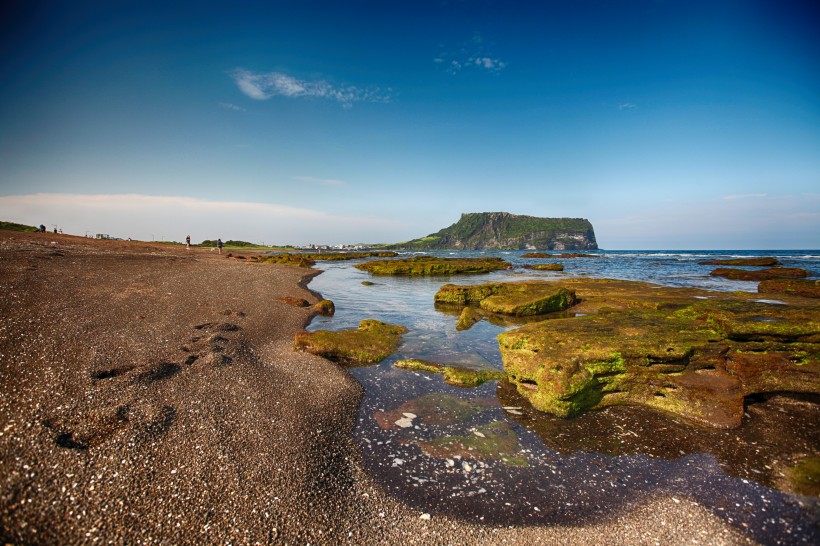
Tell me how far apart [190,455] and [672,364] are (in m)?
14.3

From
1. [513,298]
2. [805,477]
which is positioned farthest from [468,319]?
[805,477]

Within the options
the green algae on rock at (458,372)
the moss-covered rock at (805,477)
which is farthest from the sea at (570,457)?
the green algae on rock at (458,372)

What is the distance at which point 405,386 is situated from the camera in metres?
12.1

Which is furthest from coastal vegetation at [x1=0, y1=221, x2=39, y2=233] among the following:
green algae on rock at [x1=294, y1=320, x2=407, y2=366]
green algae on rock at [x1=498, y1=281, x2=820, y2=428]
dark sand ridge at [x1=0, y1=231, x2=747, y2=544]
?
green algae on rock at [x1=498, y1=281, x2=820, y2=428]

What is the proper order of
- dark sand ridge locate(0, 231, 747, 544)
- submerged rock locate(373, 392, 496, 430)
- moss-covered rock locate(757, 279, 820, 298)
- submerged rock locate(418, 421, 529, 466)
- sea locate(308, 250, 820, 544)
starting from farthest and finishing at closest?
moss-covered rock locate(757, 279, 820, 298) → submerged rock locate(373, 392, 496, 430) → submerged rock locate(418, 421, 529, 466) → sea locate(308, 250, 820, 544) → dark sand ridge locate(0, 231, 747, 544)

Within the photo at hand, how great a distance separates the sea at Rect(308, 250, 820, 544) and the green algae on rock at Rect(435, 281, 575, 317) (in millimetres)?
12890

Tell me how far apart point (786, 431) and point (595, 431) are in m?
5.07

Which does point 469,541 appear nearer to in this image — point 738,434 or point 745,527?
point 745,527

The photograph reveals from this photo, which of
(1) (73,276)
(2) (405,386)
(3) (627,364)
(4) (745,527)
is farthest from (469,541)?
(1) (73,276)

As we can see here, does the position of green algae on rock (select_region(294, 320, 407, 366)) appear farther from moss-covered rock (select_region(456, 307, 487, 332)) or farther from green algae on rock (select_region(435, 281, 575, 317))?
green algae on rock (select_region(435, 281, 575, 317))

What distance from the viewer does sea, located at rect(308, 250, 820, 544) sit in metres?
6.45

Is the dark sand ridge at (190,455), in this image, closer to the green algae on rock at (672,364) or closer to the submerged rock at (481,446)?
the submerged rock at (481,446)

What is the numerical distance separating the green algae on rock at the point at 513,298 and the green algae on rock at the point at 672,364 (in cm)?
1117

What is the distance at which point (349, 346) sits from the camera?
14.9m
